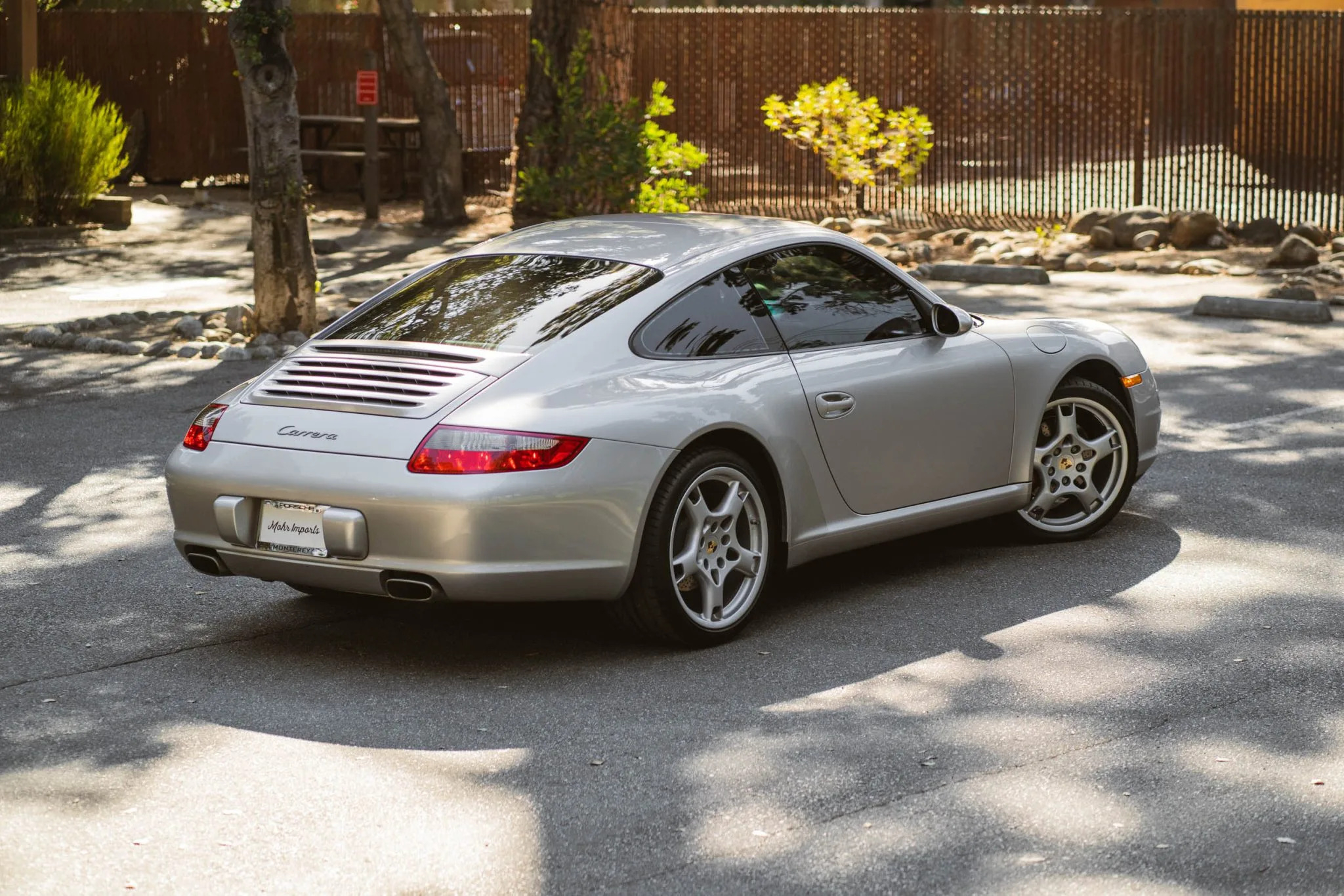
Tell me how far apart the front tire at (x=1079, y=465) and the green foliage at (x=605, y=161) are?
733 cm

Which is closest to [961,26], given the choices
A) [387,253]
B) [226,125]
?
[387,253]

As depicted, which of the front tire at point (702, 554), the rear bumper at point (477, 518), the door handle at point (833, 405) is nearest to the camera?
the rear bumper at point (477, 518)

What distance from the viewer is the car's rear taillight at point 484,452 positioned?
18.3ft

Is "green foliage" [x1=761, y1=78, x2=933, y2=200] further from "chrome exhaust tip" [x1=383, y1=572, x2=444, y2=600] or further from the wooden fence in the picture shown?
"chrome exhaust tip" [x1=383, y1=572, x2=444, y2=600]

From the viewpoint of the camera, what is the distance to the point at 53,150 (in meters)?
21.4

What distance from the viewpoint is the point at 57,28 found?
90.8 feet

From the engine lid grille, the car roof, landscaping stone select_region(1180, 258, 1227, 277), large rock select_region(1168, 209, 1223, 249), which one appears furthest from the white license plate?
large rock select_region(1168, 209, 1223, 249)

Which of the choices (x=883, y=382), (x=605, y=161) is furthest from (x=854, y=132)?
(x=883, y=382)

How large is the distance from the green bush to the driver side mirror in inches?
647

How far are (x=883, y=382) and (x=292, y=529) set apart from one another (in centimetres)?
223

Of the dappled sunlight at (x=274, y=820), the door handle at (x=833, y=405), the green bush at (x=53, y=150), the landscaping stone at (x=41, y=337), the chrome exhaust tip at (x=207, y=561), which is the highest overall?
the green bush at (x=53, y=150)

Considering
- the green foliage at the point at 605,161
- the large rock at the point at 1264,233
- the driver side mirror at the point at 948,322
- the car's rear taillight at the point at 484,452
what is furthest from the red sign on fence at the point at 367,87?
the car's rear taillight at the point at 484,452

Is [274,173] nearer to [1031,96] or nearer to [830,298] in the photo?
[830,298]

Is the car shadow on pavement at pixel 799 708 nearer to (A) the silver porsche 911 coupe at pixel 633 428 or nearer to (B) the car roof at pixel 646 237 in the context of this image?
(A) the silver porsche 911 coupe at pixel 633 428
